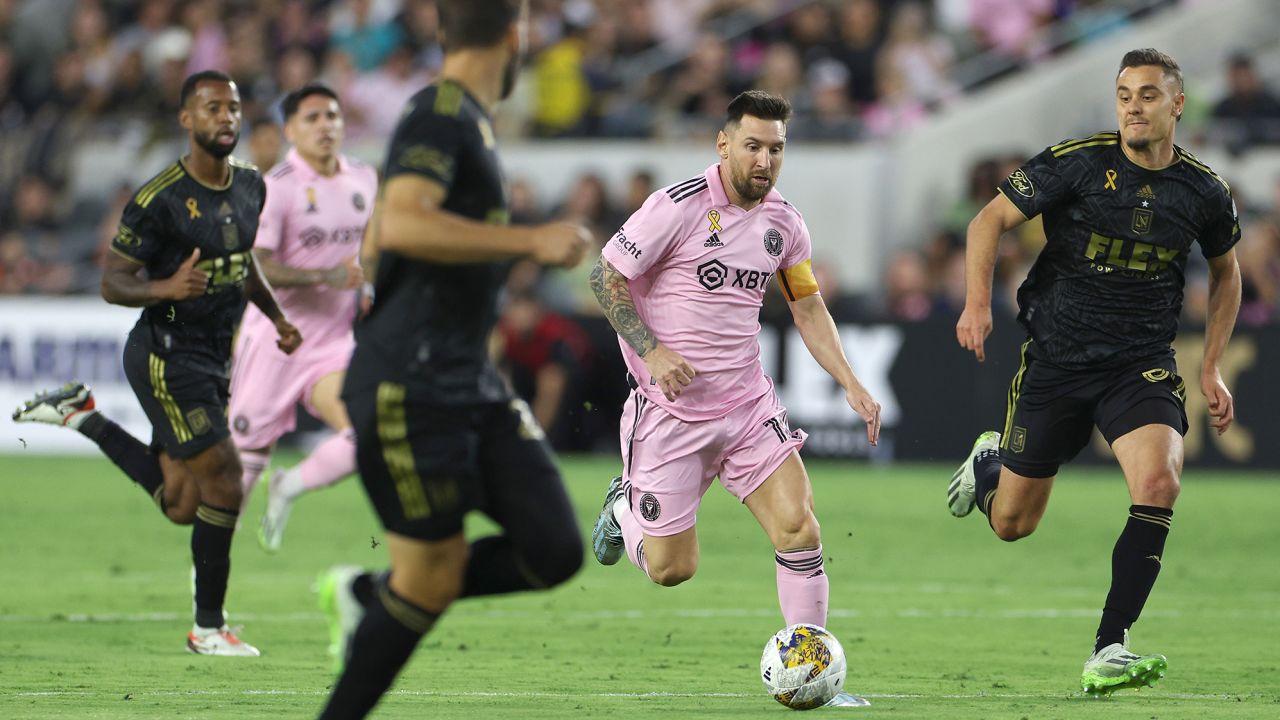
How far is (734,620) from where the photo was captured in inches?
411

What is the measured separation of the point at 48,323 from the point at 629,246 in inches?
524

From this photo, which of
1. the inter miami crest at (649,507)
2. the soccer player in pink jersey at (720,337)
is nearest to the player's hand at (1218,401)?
the soccer player in pink jersey at (720,337)

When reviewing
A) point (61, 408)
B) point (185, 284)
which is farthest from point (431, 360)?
point (61, 408)

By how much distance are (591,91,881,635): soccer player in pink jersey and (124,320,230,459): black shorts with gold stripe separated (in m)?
2.12

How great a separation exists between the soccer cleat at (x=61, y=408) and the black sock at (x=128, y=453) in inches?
6.3

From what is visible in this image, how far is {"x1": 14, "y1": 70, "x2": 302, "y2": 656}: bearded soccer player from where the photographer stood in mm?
9023

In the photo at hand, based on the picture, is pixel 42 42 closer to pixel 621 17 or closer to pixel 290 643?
pixel 621 17

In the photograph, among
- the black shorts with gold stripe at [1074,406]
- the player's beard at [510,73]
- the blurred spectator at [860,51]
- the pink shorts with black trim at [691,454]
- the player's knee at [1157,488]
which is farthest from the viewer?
the blurred spectator at [860,51]

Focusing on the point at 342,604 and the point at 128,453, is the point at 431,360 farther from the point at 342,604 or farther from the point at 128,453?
the point at 128,453

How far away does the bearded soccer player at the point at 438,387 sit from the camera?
5730 mm

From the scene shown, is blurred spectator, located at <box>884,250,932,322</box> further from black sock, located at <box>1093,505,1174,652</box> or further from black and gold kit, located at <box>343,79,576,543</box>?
black and gold kit, located at <box>343,79,576,543</box>

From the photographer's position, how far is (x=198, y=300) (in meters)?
9.23

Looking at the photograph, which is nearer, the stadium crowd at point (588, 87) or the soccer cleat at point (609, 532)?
the soccer cleat at point (609, 532)

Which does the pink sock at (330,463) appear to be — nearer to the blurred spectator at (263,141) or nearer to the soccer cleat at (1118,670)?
the blurred spectator at (263,141)
